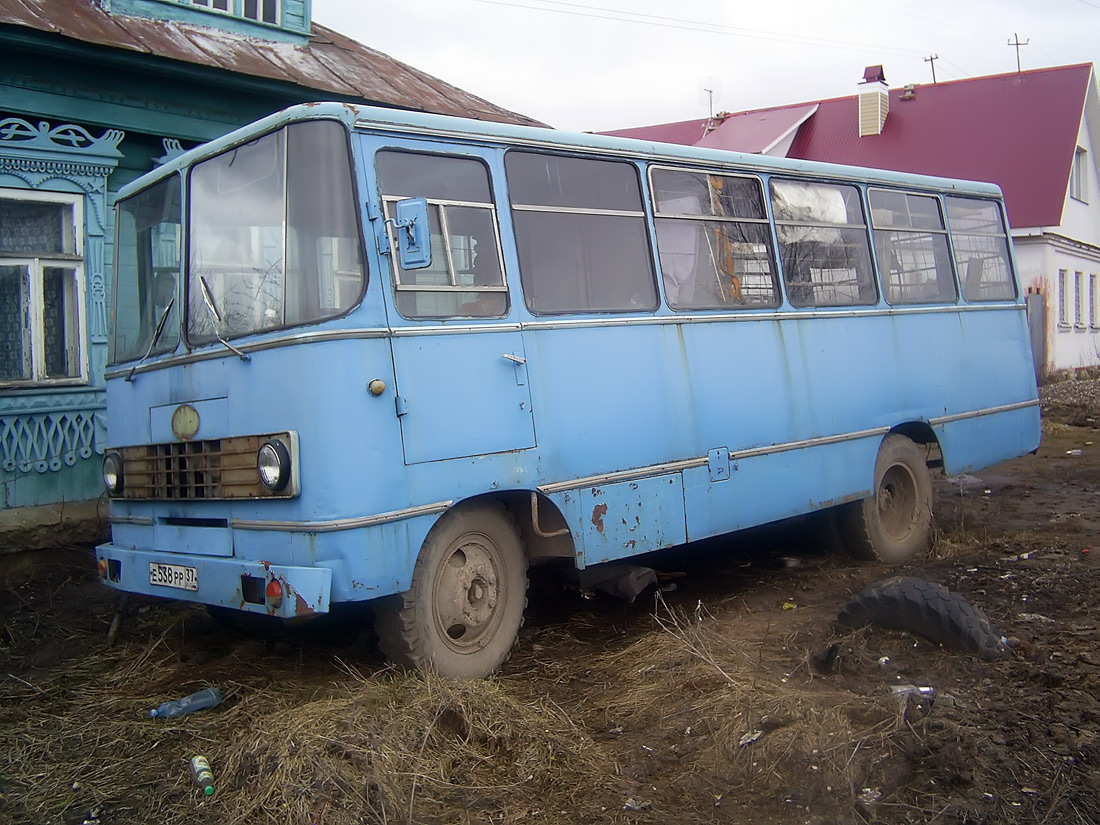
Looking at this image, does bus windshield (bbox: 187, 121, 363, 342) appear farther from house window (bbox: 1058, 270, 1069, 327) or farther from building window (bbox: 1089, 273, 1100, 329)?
building window (bbox: 1089, 273, 1100, 329)

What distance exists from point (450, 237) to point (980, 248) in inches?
242

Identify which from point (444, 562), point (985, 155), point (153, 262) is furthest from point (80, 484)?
point (985, 155)

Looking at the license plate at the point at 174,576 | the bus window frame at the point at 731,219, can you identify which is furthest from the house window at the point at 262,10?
the license plate at the point at 174,576

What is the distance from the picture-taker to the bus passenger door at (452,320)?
493cm

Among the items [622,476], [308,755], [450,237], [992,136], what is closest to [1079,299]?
[992,136]

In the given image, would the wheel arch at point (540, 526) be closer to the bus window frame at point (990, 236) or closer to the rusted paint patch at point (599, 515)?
the rusted paint patch at point (599, 515)

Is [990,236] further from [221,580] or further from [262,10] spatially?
[262,10]

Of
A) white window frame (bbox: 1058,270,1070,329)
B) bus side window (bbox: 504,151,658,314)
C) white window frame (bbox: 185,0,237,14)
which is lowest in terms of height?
bus side window (bbox: 504,151,658,314)

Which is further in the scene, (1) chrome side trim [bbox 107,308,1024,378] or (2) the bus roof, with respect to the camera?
(2) the bus roof

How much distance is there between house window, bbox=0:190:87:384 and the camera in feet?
28.3

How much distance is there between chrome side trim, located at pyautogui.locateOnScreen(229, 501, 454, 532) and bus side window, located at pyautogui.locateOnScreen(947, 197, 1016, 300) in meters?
6.14

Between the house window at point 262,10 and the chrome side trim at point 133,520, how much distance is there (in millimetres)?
7046

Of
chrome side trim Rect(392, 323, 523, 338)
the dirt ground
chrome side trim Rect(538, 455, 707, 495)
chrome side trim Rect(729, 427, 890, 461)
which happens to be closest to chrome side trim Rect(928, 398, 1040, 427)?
chrome side trim Rect(729, 427, 890, 461)

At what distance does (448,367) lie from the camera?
5094 mm
